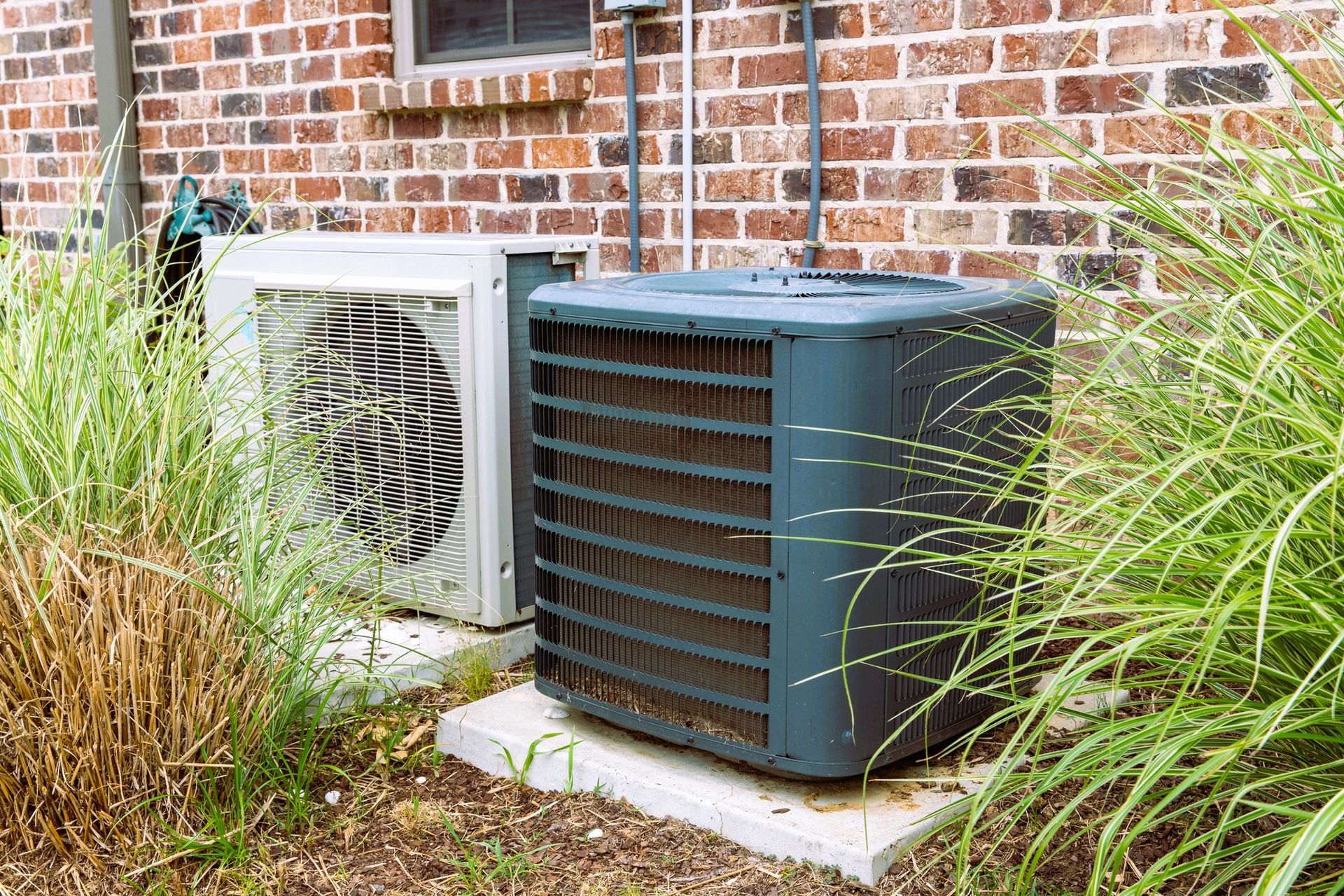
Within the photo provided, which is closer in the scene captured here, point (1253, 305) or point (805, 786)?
point (1253, 305)

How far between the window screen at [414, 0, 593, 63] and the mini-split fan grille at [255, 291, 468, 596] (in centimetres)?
147

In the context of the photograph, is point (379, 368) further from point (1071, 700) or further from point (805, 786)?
point (1071, 700)

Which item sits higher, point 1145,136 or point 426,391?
point 1145,136

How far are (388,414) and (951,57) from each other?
5.15 ft

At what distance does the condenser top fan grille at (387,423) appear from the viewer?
2.64 metres

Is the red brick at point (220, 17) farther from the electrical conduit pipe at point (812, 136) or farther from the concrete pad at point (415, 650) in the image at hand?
the concrete pad at point (415, 650)

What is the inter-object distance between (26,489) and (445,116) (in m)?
2.47

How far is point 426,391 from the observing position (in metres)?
2.66

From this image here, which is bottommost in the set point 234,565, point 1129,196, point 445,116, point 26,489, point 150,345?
point 234,565

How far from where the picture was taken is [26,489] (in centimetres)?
197

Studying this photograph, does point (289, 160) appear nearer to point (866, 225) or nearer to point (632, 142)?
point (632, 142)

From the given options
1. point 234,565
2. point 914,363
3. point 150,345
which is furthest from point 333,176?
point 914,363

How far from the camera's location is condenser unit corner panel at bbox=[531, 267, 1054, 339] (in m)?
1.85

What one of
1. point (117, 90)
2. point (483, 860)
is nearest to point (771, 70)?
point (483, 860)
